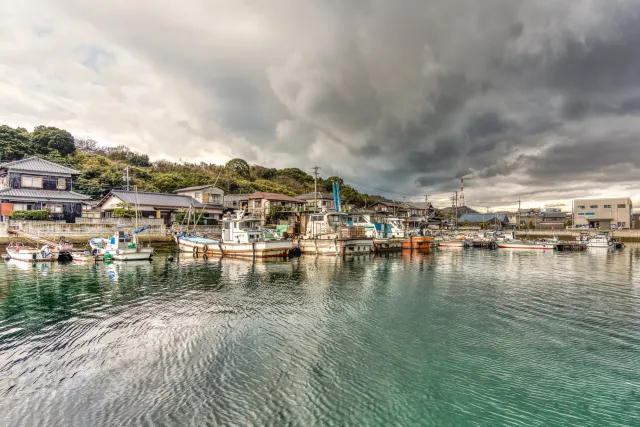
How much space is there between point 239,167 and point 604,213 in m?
106

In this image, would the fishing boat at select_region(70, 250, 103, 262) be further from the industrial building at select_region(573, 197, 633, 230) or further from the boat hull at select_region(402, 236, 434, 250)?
the industrial building at select_region(573, 197, 633, 230)

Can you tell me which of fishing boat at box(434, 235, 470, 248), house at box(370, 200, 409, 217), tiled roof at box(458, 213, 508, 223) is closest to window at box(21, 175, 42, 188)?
fishing boat at box(434, 235, 470, 248)

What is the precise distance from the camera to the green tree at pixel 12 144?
2142 inches

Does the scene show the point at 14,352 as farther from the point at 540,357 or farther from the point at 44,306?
the point at 540,357

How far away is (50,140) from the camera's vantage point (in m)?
61.5

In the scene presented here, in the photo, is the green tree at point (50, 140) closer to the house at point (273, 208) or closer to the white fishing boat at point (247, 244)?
the house at point (273, 208)

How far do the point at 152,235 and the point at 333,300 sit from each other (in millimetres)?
36085

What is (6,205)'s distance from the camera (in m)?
38.4

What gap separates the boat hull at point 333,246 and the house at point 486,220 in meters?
76.4

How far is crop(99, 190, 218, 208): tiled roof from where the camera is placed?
48987 millimetres

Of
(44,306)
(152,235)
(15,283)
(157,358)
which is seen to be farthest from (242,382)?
(152,235)

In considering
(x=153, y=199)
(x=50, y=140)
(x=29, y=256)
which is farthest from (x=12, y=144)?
(x=29, y=256)

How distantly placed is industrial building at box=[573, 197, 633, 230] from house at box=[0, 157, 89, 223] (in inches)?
4687

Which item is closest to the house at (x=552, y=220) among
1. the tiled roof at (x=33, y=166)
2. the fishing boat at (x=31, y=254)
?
the fishing boat at (x=31, y=254)
